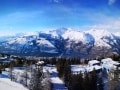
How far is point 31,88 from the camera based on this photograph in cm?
9981

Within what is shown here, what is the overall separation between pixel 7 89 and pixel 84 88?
3568 cm

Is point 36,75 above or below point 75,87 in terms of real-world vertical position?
above

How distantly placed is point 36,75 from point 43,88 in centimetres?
612

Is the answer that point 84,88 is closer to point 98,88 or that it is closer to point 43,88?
point 98,88

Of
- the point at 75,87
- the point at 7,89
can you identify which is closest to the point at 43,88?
the point at 7,89

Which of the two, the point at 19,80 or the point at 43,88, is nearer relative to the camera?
the point at 43,88

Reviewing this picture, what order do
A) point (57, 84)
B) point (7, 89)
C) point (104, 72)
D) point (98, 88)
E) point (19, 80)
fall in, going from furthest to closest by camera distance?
1. point (104, 72)
2. point (57, 84)
3. point (19, 80)
4. point (98, 88)
5. point (7, 89)

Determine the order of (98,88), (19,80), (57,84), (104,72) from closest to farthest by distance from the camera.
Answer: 1. (98,88)
2. (19,80)
3. (57,84)
4. (104,72)

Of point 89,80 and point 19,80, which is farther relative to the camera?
point 19,80

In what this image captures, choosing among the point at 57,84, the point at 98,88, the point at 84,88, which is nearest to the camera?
the point at 84,88

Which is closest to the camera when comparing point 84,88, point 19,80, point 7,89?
point 7,89

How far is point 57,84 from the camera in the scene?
15738cm

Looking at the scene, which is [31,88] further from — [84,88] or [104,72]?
[104,72]

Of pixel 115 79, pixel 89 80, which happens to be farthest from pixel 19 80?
pixel 115 79
